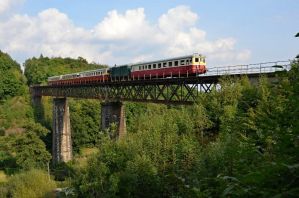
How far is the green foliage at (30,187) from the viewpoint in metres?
35.4

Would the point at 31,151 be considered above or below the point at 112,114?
below

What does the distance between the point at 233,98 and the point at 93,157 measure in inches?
396

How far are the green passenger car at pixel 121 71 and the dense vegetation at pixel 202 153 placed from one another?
28.6 feet

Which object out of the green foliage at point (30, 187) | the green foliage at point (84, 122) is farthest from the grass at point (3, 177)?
the green foliage at point (84, 122)

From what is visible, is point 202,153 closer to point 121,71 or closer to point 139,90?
point 139,90

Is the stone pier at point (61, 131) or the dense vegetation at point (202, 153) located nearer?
the dense vegetation at point (202, 153)

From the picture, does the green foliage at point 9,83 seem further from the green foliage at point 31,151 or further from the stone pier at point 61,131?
the green foliage at point 31,151

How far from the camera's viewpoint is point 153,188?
22.5m

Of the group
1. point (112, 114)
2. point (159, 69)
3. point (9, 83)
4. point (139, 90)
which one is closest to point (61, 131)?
point (112, 114)

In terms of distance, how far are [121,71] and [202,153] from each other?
24067 mm

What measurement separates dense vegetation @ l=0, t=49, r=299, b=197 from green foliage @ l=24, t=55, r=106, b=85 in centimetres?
4923

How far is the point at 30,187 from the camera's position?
36.3m

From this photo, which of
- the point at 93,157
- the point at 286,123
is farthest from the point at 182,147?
the point at 286,123

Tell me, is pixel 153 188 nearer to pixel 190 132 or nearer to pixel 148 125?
pixel 190 132
